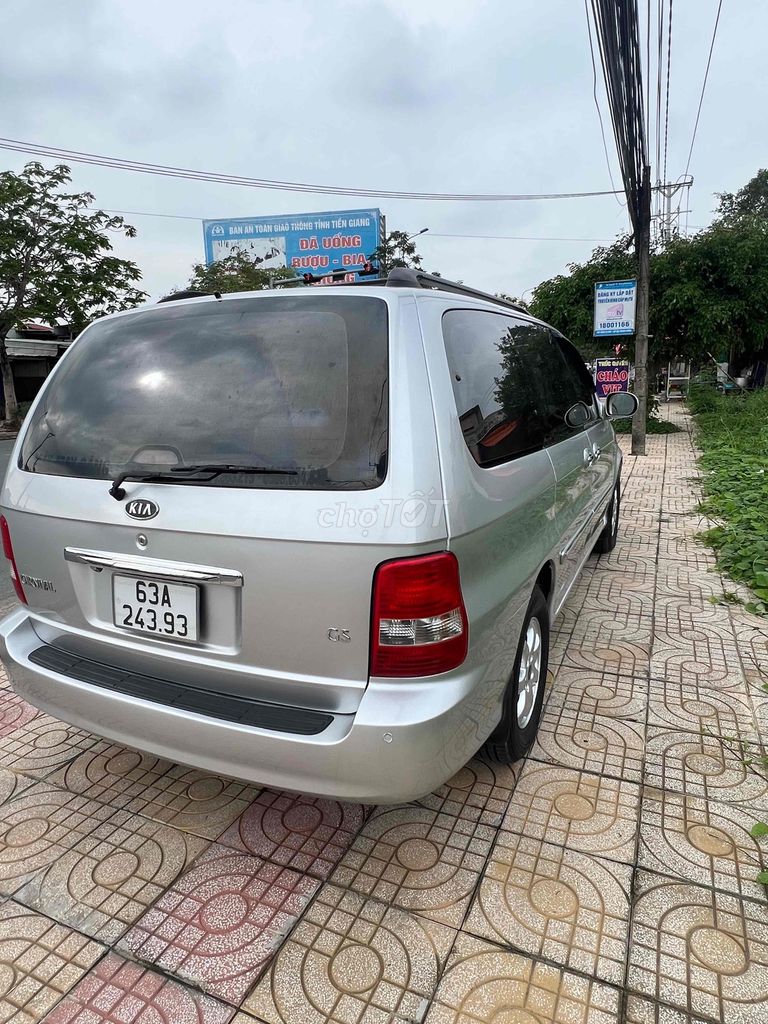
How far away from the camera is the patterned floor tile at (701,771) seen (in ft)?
7.34

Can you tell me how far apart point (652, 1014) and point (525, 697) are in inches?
42.0

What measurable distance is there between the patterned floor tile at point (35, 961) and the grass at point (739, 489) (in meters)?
3.81

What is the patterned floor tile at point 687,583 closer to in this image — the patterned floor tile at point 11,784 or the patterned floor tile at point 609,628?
the patterned floor tile at point 609,628

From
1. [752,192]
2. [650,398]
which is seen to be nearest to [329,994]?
[650,398]

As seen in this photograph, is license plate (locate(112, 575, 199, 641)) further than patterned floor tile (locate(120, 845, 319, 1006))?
Yes

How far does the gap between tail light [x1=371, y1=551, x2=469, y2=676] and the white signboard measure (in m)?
10.1

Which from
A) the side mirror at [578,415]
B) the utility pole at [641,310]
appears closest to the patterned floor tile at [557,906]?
the side mirror at [578,415]

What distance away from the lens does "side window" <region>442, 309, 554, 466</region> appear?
1893mm

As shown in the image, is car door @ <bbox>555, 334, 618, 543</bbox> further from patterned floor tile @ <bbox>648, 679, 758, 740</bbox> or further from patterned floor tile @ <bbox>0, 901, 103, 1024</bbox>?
patterned floor tile @ <bbox>0, 901, 103, 1024</bbox>

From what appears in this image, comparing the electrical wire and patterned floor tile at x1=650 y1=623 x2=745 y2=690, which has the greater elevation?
the electrical wire

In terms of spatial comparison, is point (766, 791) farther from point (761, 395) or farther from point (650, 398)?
point (761, 395)

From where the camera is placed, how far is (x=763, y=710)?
9.14ft

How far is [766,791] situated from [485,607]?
4.48 ft

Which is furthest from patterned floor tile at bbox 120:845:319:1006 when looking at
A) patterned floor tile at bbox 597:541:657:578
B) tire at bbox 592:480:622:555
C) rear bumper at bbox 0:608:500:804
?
tire at bbox 592:480:622:555
